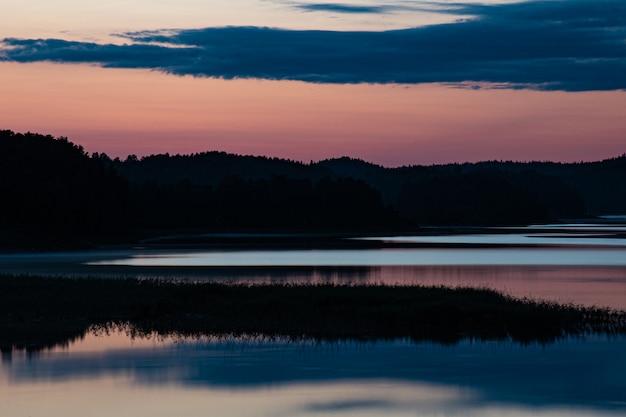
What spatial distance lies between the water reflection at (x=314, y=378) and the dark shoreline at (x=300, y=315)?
6.46 feet

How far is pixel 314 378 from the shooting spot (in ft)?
96.6

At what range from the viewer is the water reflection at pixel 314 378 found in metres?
25.7

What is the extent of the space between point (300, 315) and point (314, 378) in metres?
11.2

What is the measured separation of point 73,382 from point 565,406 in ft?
39.9

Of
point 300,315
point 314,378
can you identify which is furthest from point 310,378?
point 300,315

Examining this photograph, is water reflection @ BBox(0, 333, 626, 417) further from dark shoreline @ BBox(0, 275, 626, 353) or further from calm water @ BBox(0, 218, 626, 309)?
calm water @ BBox(0, 218, 626, 309)

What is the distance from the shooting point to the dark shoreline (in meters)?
37.5

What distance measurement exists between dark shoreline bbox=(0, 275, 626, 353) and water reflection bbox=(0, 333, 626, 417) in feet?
6.46

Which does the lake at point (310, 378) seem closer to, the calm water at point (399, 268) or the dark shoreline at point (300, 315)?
the dark shoreline at point (300, 315)

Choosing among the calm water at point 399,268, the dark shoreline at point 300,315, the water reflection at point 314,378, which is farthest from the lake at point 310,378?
the calm water at point 399,268

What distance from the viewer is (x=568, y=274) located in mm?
72438

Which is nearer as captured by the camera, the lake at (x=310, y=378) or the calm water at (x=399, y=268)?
the lake at (x=310, y=378)

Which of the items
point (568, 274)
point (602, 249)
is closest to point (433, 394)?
point (568, 274)

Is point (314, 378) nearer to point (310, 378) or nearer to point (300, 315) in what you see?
point (310, 378)
